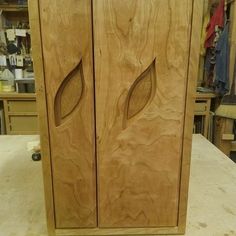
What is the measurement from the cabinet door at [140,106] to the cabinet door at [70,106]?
0.03 metres

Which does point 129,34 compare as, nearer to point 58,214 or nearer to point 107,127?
point 107,127

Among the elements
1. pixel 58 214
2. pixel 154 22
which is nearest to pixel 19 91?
pixel 58 214

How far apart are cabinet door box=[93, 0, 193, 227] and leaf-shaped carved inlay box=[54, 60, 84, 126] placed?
0.04 meters

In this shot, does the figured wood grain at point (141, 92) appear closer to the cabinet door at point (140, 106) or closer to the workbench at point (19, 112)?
the cabinet door at point (140, 106)

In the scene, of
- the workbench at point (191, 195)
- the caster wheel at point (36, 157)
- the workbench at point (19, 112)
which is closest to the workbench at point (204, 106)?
the workbench at point (191, 195)

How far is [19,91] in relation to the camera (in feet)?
8.10

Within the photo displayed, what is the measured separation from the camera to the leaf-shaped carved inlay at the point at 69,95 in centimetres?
60

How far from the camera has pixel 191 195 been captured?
3.01 feet

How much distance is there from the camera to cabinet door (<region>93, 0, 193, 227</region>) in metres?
0.57

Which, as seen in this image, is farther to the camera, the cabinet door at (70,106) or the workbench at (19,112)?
the workbench at (19,112)

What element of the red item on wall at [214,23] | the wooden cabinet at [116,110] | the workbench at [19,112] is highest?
the red item on wall at [214,23]

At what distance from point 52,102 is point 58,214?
30 cm

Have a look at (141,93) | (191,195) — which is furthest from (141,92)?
(191,195)

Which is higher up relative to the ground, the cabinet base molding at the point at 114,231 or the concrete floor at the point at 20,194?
the cabinet base molding at the point at 114,231
